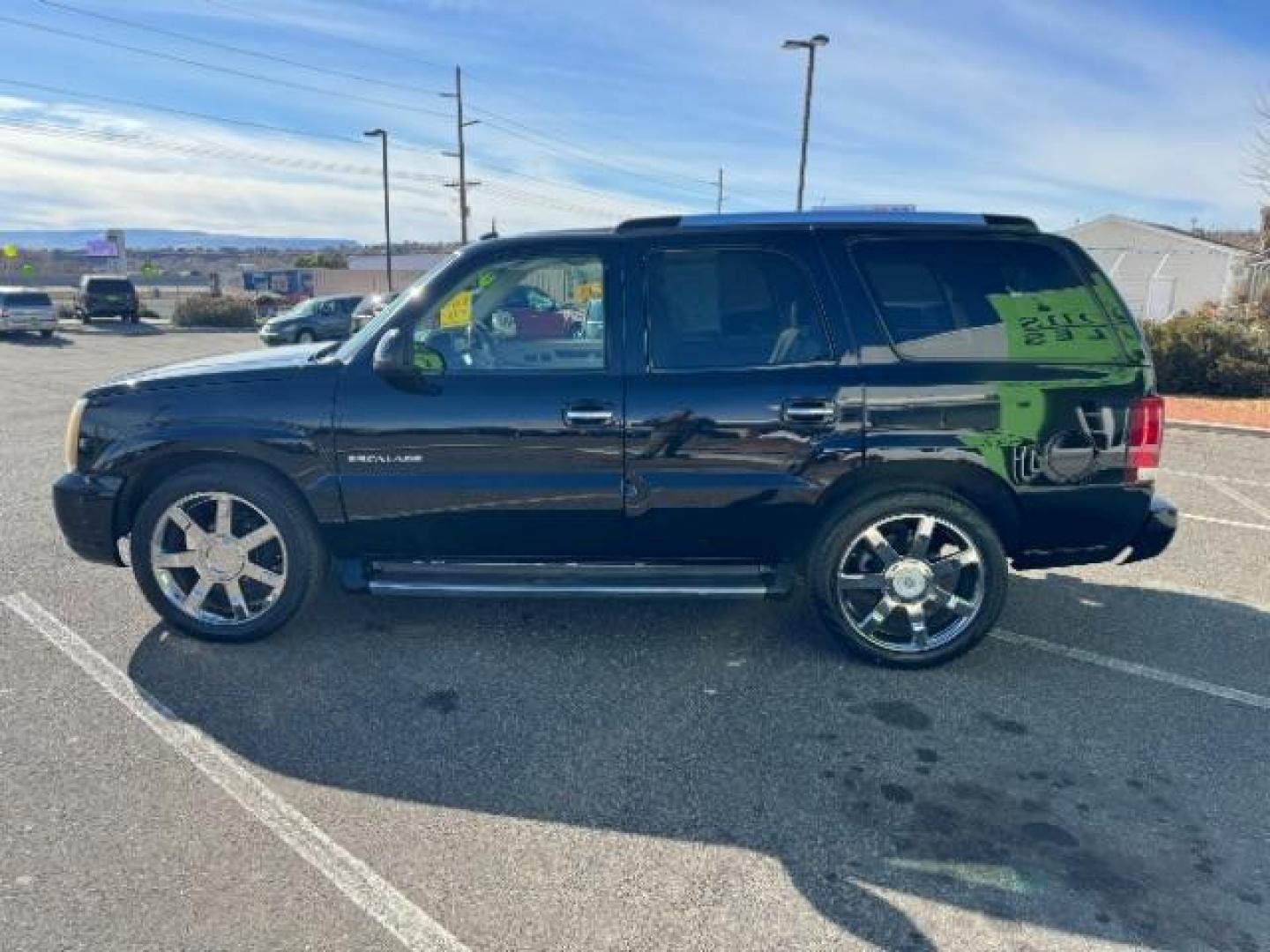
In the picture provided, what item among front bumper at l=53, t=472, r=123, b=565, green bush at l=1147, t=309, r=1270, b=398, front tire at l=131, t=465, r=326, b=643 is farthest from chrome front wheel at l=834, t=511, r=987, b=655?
green bush at l=1147, t=309, r=1270, b=398

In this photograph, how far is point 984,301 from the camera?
3668mm

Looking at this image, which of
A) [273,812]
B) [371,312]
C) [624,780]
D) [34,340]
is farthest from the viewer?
[34,340]

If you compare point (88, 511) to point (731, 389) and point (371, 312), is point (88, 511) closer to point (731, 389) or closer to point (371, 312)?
point (371, 312)

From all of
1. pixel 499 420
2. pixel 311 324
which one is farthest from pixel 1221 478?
pixel 311 324

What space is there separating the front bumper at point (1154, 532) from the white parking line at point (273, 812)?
10.8ft

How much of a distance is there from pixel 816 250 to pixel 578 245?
3.40 ft

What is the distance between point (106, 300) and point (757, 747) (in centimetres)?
3723

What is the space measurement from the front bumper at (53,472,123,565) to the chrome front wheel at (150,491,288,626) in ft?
0.76

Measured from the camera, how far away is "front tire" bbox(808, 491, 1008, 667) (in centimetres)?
367

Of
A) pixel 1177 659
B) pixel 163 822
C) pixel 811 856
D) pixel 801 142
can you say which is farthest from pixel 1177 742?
pixel 801 142

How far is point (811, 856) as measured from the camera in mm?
2551

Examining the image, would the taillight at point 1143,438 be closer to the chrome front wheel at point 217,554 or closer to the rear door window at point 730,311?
the rear door window at point 730,311

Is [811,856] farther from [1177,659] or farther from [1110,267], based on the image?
[1110,267]

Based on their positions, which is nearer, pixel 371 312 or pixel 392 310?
pixel 392 310
